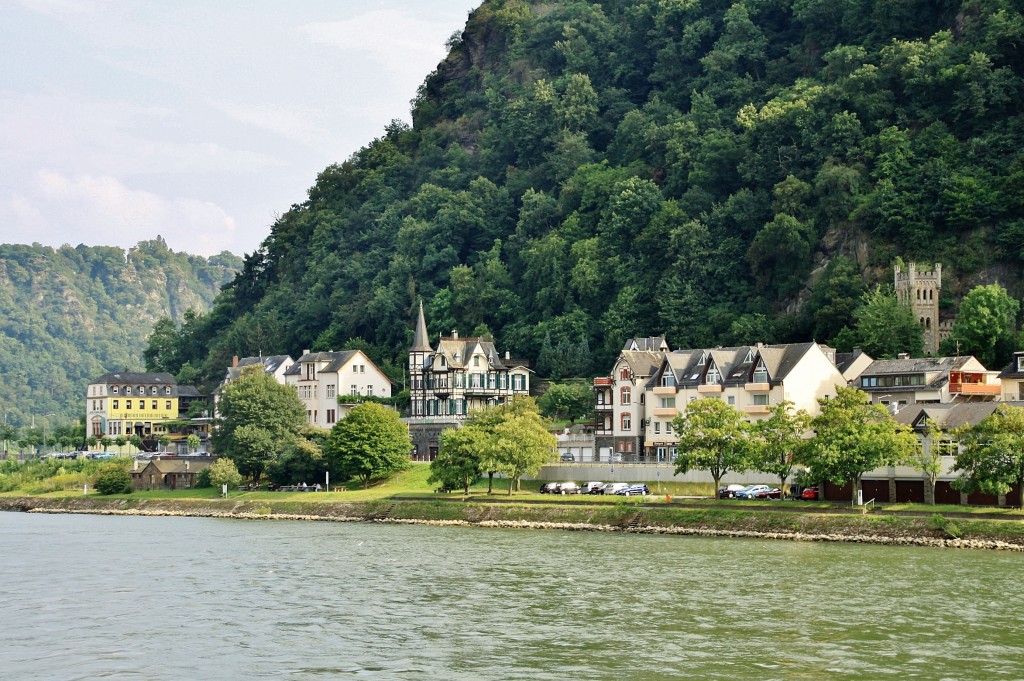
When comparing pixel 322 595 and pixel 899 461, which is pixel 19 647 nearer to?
pixel 322 595

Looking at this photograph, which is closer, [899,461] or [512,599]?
[512,599]

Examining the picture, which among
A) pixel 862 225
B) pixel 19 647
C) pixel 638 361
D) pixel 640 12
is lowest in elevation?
pixel 19 647

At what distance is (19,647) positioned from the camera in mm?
41812

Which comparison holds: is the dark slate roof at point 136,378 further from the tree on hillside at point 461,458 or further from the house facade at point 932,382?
the house facade at point 932,382

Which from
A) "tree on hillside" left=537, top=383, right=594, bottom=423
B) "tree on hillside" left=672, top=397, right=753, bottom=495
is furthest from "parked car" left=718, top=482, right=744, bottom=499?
"tree on hillside" left=537, top=383, right=594, bottom=423

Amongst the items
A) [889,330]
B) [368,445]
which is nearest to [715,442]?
[889,330]

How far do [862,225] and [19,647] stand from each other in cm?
8688

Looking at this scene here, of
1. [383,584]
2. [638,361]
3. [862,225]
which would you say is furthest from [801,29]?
[383,584]

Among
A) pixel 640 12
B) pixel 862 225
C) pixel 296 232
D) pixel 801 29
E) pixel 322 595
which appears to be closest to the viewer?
pixel 322 595

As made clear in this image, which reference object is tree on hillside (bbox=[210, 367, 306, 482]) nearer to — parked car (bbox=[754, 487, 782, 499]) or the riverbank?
the riverbank

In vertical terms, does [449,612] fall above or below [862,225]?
below

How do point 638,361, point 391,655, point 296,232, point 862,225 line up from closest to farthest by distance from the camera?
1. point 391,655
2. point 638,361
3. point 862,225
4. point 296,232

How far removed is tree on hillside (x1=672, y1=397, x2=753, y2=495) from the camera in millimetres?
76875

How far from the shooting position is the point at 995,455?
65938 millimetres
